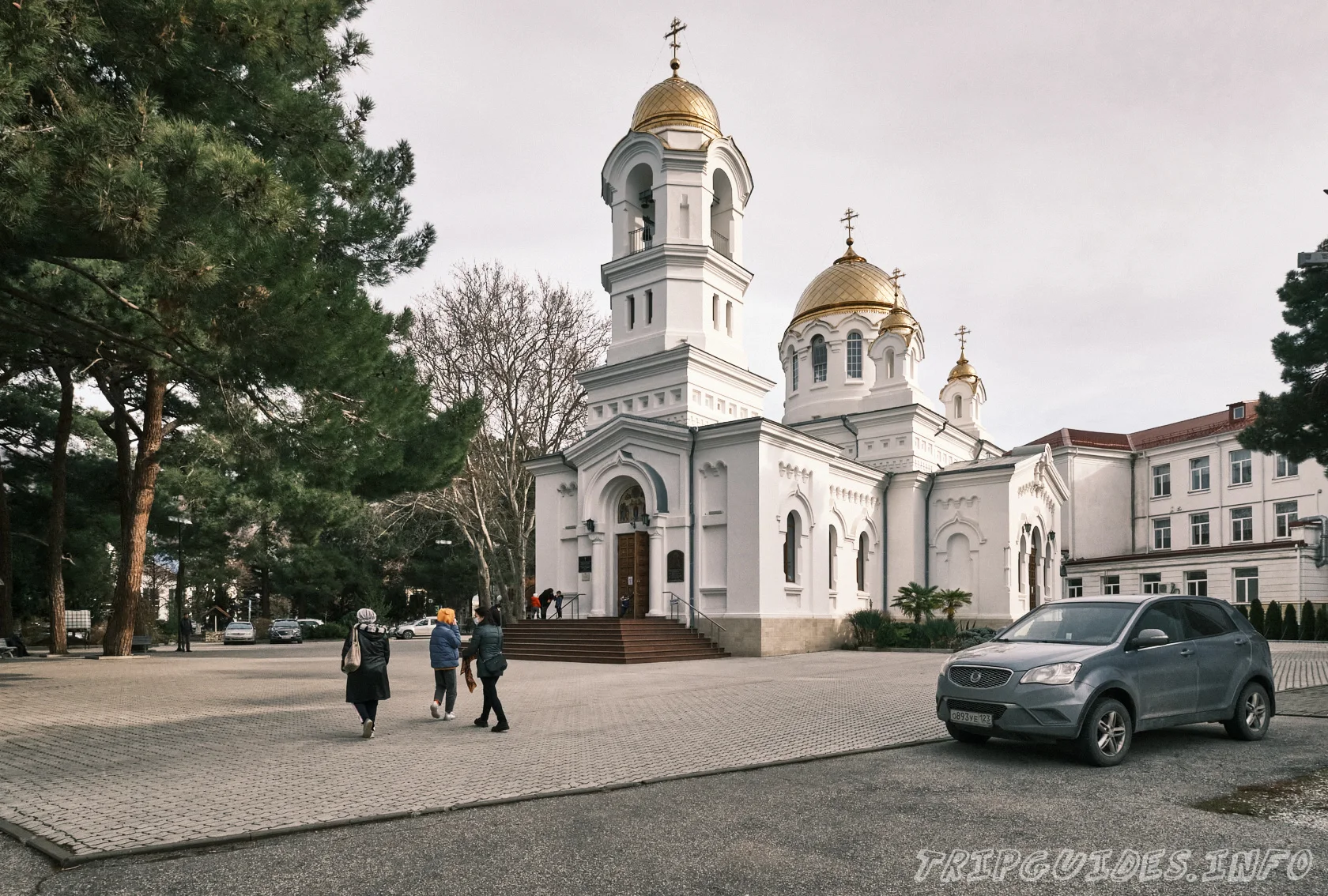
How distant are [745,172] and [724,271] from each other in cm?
322

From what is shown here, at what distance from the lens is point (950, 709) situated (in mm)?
8961

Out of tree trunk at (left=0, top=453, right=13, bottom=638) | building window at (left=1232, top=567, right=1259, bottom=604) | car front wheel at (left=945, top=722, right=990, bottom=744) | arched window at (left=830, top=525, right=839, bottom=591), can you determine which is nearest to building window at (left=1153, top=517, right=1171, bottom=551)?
building window at (left=1232, top=567, right=1259, bottom=604)

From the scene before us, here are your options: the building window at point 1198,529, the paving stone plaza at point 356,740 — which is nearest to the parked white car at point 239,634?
the paving stone plaza at point 356,740

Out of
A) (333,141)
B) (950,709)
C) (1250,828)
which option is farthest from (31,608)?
(1250,828)

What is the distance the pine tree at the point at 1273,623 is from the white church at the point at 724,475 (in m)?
7.03

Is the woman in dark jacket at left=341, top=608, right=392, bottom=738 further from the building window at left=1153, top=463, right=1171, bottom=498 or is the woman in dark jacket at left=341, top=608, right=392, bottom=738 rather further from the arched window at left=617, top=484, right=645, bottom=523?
the building window at left=1153, top=463, right=1171, bottom=498

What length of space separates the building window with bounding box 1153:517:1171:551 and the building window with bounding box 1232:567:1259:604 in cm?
891

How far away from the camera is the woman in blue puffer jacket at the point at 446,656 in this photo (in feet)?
37.1

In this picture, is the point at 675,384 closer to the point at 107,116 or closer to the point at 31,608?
the point at 107,116

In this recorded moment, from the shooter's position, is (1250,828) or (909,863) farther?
(1250,828)

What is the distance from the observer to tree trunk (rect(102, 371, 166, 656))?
74.5 ft

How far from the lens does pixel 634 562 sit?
999 inches

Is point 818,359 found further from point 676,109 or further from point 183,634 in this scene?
point 183,634

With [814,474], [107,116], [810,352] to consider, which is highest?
[810,352]
